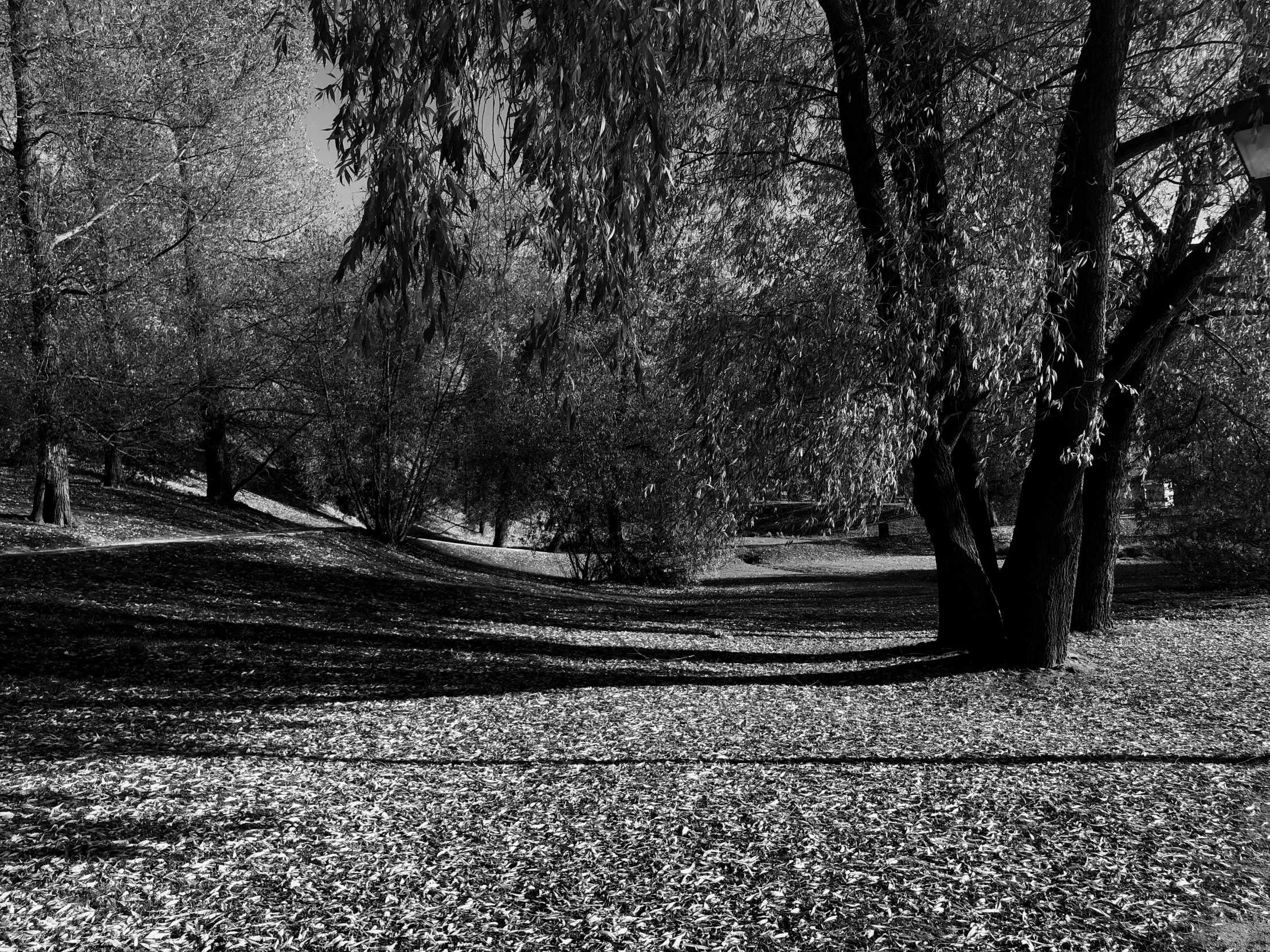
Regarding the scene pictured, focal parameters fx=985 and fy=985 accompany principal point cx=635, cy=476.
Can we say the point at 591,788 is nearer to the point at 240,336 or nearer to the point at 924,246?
the point at 924,246

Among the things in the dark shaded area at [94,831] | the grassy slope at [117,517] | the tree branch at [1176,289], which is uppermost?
the tree branch at [1176,289]

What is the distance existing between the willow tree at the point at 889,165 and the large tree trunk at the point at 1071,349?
0.02 m

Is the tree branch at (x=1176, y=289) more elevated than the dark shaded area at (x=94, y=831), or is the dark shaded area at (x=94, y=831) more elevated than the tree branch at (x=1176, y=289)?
the tree branch at (x=1176, y=289)

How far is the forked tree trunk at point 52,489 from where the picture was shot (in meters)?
12.8

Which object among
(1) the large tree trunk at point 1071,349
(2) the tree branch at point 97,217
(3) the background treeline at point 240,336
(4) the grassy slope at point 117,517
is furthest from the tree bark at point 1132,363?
(2) the tree branch at point 97,217

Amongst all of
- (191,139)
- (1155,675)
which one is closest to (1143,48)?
(1155,675)

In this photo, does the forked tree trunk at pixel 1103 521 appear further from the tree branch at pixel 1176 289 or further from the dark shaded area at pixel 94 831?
the dark shaded area at pixel 94 831

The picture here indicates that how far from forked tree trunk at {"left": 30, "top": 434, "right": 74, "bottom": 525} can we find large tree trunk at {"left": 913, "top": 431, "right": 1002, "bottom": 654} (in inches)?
426

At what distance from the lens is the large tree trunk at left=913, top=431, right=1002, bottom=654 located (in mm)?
8445

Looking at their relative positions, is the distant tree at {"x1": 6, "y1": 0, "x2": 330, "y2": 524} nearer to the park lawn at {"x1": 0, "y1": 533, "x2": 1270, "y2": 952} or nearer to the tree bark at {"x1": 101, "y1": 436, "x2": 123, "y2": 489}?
the tree bark at {"x1": 101, "y1": 436, "x2": 123, "y2": 489}

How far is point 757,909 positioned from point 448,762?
2568 mm

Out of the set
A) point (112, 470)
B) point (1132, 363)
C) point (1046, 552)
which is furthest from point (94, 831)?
point (112, 470)

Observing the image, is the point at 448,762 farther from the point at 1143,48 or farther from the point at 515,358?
the point at 515,358

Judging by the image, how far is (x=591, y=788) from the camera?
204 inches
